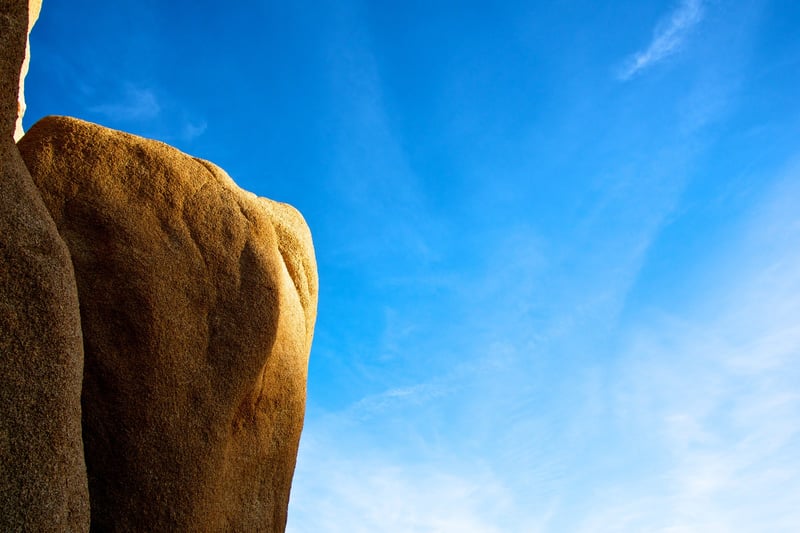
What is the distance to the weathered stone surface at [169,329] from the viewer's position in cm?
658

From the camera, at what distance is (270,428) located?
840cm

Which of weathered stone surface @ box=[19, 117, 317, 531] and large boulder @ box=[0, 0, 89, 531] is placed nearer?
large boulder @ box=[0, 0, 89, 531]

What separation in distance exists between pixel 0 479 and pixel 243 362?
10.6 feet

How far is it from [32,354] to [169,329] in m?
2.14

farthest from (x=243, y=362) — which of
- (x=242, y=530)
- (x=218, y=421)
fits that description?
(x=242, y=530)

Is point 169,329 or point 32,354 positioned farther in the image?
point 169,329

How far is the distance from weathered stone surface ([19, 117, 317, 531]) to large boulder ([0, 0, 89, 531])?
127cm

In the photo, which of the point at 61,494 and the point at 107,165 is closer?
the point at 61,494

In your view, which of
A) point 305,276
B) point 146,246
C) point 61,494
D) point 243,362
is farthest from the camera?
point 305,276

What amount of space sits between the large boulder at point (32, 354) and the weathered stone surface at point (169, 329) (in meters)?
1.27

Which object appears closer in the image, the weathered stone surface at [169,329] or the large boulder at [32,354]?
the large boulder at [32,354]

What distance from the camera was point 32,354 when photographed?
16.1ft

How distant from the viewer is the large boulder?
184 inches

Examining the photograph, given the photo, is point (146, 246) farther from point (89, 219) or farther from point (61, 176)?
point (61, 176)
